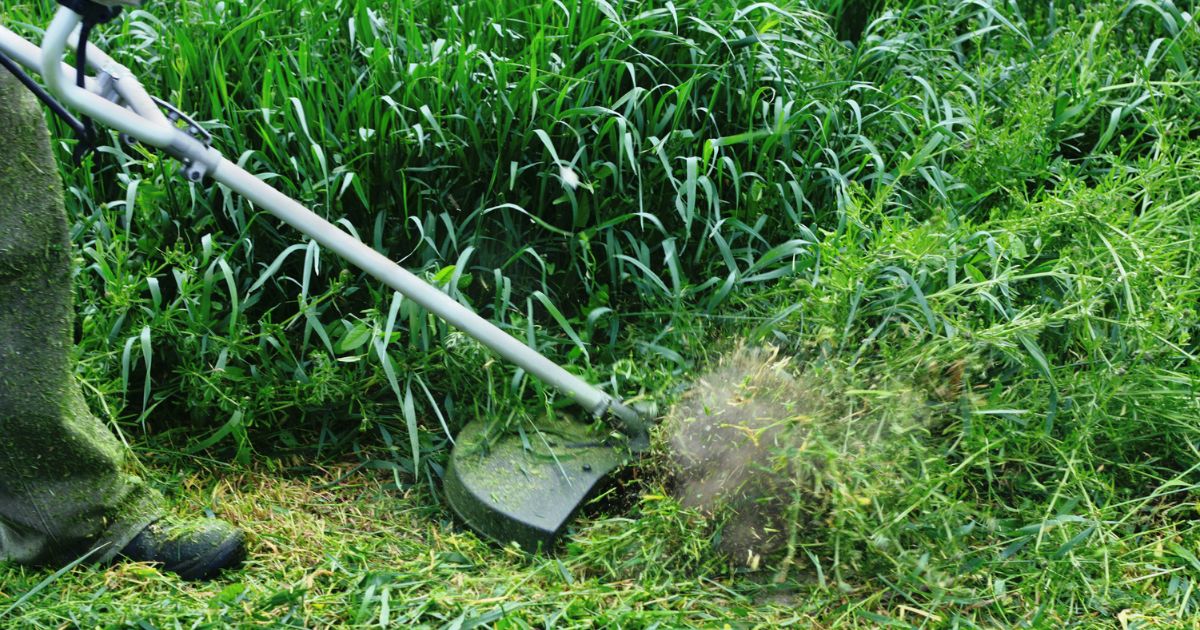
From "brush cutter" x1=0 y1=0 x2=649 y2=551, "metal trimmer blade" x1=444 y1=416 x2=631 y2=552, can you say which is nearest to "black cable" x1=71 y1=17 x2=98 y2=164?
"brush cutter" x1=0 y1=0 x2=649 y2=551

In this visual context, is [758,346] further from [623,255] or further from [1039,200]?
[1039,200]

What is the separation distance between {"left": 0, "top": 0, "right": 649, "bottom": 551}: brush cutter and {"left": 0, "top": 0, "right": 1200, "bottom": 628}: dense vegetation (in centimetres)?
8

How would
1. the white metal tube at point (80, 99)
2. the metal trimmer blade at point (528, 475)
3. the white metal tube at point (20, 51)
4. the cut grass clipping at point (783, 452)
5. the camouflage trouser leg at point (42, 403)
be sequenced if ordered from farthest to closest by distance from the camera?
the metal trimmer blade at point (528, 475) → the cut grass clipping at point (783, 452) → the camouflage trouser leg at point (42, 403) → the white metal tube at point (20, 51) → the white metal tube at point (80, 99)

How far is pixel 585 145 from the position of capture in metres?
2.86

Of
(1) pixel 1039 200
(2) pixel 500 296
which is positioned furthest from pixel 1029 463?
(2) pixel 500 296

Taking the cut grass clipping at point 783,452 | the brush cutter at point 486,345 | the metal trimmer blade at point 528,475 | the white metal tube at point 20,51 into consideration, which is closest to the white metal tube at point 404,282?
the brush cutter at point 486,345

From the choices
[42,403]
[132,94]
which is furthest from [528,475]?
[132,94]

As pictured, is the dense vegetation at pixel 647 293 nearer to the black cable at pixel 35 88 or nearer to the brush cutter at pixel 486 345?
the brush cutter at pixel 486 345

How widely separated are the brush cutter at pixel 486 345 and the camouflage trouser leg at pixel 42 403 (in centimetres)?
11

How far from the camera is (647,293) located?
112 inches

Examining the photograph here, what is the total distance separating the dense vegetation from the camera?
2.29 meters

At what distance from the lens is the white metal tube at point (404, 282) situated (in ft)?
6.81

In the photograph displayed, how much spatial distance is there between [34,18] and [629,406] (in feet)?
6.80

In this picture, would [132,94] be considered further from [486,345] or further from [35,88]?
[486,345]
